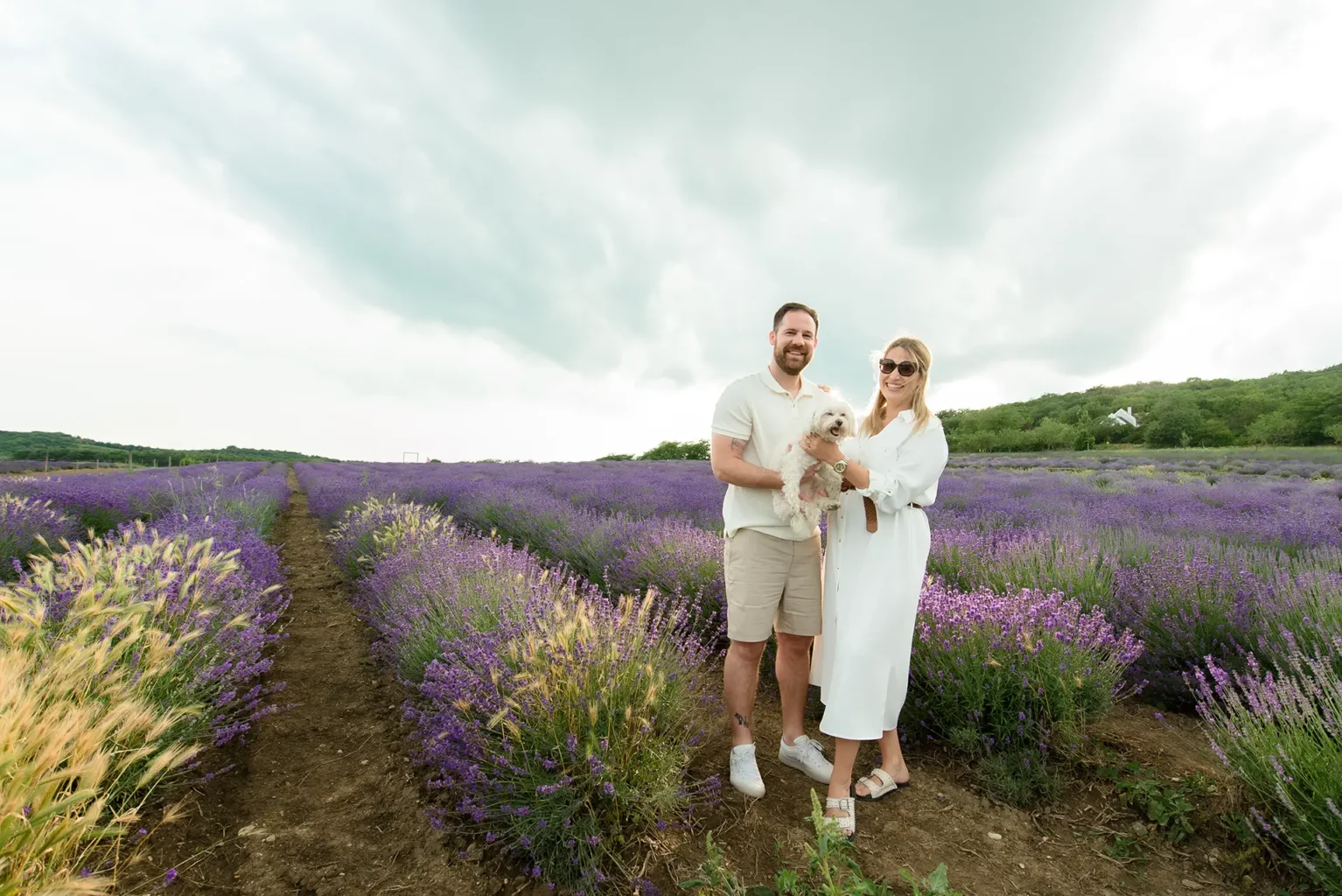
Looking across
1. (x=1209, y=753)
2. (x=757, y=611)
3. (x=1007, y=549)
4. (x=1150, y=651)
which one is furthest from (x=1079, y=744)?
(x=1007, y=549)

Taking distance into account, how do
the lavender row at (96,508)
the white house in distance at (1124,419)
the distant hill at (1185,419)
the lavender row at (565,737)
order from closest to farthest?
the lavender row at (565,737) → the lavender row at (96,508) → the distant hill at (1185,419) → the white house in distance at (1124,419)

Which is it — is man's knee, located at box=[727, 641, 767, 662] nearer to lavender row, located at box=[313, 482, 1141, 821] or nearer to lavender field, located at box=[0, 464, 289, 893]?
lavender row, located at box=[313, 482, 1141, 821]

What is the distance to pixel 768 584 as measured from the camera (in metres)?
2.68

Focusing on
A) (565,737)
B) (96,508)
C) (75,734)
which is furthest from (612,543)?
(96,508)

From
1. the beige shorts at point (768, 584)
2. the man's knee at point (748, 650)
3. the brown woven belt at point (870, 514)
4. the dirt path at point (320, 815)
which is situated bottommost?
the dirt path at point (320, 815)

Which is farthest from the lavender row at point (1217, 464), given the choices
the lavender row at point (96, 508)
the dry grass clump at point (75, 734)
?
the dry grass clump at point (75, 734)

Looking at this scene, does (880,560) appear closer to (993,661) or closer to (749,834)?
(993,661)

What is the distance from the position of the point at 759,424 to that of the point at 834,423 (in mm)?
414

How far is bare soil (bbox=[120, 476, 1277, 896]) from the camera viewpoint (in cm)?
219

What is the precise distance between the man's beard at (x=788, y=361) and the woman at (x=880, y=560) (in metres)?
0.33

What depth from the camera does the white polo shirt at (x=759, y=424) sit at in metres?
2.66

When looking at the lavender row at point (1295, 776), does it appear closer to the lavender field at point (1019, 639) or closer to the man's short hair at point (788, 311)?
the lavender field at point (1019, 639)

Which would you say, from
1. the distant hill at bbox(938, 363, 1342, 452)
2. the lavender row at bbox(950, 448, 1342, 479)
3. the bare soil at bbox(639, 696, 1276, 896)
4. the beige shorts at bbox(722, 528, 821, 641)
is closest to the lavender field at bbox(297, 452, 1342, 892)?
the bare soil at bbox(639, 696, 1276, 896)

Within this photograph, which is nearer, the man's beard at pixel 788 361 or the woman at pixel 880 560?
the woman at pixel 880 560
